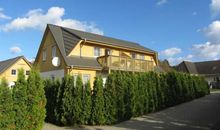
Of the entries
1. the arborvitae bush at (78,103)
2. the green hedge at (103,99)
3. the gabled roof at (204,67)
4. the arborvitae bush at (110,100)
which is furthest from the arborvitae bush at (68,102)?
the gabled roof at (204,67)

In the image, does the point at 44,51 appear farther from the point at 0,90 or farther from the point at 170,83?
the point at 0,90

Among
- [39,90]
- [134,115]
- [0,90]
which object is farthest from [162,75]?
[0,90]

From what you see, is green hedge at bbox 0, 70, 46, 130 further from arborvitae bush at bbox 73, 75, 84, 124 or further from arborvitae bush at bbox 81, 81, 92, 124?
arborvitae bush at bbox 81, 81, 92, 124

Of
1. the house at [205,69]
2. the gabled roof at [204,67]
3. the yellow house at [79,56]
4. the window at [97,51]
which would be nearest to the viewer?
the yellow house at [79,56]

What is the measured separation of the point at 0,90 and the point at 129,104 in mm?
8012

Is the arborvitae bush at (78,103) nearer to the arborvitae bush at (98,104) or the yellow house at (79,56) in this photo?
the arborvitae bush at (98,104)

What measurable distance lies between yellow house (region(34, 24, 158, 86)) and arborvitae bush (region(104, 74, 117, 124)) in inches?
391

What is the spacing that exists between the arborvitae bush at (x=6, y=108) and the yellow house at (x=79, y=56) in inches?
585

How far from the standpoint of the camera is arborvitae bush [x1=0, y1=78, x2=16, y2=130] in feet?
33.8

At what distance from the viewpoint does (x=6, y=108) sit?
34.3 ft

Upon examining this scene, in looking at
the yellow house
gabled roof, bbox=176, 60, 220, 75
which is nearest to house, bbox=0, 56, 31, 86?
the yellow house

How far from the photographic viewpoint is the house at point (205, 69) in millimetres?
77375

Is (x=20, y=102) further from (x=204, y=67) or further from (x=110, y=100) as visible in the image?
(x=204, y=67)

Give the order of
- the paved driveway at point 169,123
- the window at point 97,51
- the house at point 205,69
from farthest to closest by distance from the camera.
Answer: the house at point 205,69 < the window at point 97,51 < the paved driveway at point 169,123
